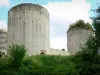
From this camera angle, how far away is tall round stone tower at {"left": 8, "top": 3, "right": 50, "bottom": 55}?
98.3 feet

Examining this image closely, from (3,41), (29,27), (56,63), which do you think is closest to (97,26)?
(56,63)

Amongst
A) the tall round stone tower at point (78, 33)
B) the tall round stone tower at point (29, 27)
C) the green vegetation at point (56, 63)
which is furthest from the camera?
the tall round stone tower at point (78, 33)

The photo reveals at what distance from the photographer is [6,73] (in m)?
22.5

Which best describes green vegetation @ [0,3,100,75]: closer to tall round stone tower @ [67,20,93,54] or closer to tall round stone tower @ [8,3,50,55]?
tall round stone tower @ [8,3,50,55]

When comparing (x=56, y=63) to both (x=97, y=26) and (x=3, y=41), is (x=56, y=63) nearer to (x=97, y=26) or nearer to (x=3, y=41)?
(x=97, y=26)

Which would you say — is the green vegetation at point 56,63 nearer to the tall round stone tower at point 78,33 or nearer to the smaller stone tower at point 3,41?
the tall round stone tower at point 78,33

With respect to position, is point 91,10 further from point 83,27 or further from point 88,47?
point 83,27

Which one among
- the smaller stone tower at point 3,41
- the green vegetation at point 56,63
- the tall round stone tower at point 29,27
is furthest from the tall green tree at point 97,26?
the smaller stone tower at point 3,41

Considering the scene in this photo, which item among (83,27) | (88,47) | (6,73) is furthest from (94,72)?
(83,27)

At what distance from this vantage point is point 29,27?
99.0 ft

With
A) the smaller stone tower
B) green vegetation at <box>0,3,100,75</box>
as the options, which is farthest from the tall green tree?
the smaller stone tower

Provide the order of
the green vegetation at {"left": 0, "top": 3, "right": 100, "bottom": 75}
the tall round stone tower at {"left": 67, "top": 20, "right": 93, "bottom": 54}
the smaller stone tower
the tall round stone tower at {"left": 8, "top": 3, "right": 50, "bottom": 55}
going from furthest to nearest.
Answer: the smaller stone tower, the tall round stone tower at {"left": 67, "top": 20, "right": 93, "bottom": 54}, the tall round stone tower at {"left": 8, "top": 3, "right": 50, "bottom": 55}, the green vegetation at {"left": 0, "top": 3, "right": 100, "bottom": 75}

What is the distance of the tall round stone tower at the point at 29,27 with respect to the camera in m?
30.0

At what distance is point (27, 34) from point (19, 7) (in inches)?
91.1
